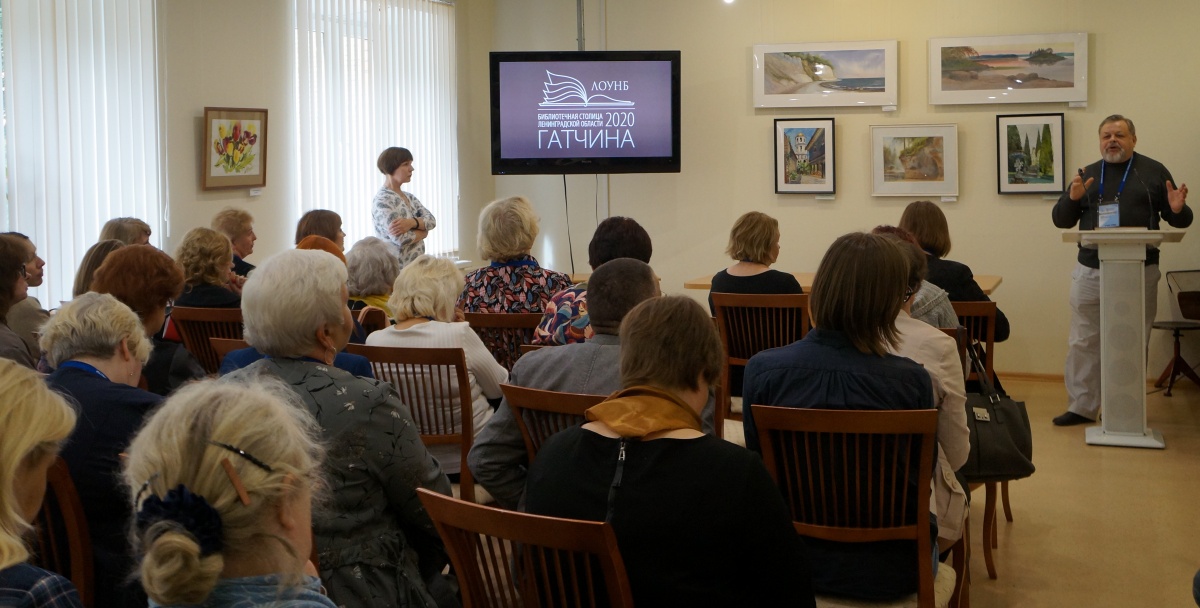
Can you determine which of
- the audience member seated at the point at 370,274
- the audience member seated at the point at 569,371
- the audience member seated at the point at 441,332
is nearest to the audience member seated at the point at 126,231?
the audience member seated at the point at 370,274

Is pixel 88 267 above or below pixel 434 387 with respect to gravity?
above

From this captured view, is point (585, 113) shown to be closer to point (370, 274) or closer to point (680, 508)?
point (370, 274)

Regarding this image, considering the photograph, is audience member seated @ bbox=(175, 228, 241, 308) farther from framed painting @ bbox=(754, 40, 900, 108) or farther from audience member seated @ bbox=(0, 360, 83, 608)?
framed painting @ bbox=(754, 40, 900, 108)

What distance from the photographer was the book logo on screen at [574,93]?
7910 millimetres

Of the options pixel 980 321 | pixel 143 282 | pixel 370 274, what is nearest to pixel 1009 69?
pixel 980 321

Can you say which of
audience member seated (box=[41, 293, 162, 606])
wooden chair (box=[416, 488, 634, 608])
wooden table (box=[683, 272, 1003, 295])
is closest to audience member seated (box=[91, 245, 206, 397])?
→ audience member seated (box=[41, 293, 162, 606])

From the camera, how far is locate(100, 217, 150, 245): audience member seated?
190 inches

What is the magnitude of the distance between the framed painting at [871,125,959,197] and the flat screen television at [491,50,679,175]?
148 centimetres

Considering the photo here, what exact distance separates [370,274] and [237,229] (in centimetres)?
166

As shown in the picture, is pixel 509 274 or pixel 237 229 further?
pixel 237 229

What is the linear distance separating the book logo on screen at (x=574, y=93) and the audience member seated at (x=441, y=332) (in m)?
→ 4.45

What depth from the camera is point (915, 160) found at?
774 centimetres

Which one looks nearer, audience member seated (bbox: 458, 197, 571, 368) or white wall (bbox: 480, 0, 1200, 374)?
audience member seated (bbox: 458, 197, 571, 368)

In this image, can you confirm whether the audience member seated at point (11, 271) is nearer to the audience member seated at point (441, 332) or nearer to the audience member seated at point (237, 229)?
the audience member seated at point (441, 332)
